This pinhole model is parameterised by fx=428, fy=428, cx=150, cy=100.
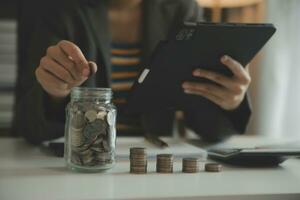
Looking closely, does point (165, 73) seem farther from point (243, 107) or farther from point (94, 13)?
point (94, 13)

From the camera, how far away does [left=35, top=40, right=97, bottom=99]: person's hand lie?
699mm

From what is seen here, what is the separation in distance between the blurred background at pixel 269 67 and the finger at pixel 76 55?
82cm

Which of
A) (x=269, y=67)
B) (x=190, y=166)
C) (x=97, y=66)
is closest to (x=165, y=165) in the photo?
(x=190, y=166)

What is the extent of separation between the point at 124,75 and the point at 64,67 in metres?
0.54

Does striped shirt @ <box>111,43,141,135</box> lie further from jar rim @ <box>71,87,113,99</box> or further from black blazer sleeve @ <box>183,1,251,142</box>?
jar rim @ <box>71,87,113,99</box>

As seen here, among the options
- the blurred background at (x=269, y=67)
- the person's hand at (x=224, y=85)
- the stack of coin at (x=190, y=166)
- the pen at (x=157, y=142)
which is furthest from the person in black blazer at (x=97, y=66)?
the blurred background at (x=269, y=67)

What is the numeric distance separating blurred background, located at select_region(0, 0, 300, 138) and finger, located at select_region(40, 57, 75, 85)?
2.46 ft

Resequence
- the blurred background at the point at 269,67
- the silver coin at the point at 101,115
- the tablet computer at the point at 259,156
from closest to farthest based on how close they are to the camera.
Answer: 1. the silver coin at the point at 101,115
2. the tablet computer at the point at 259,156
3. the blurred background at the point at 269,67

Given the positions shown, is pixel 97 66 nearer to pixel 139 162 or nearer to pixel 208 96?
pixel 208 96

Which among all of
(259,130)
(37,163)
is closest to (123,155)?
(37,163)

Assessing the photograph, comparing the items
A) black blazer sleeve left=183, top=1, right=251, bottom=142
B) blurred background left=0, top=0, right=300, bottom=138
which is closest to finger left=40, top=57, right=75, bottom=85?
black blazer sleeve left=183, top=1, right=251, bottom=142

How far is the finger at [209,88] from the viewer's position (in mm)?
902

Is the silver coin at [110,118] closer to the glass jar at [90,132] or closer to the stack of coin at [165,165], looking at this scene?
the glass jar at [90,132]

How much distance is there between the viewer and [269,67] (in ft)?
5.54
